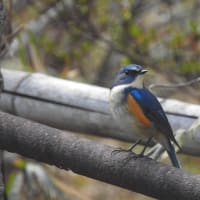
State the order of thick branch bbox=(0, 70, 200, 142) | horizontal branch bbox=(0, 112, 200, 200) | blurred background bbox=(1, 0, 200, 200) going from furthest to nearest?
blurred background bbox=(1, 0, 200, 200) → thick branch bbox=(0, 70, 200, 142) → horizontal branch bbox=(0, 112, 200, 200)

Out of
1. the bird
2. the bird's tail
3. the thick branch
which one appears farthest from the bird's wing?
the thick branch

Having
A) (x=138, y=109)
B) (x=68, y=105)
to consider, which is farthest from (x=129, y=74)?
(x=68, y=105)

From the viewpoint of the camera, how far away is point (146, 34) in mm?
6805

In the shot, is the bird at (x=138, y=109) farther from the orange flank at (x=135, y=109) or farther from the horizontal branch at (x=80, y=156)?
the horizontal branch at (x=80, y=156)

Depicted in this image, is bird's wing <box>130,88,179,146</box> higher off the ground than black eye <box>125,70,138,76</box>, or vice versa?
black eye <box>125,70,138,76</box>

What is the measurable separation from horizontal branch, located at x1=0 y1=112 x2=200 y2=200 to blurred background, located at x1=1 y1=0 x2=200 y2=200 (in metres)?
2.49

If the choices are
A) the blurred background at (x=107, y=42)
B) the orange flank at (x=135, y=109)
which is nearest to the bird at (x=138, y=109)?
the orange flank at (x=135, y=109)

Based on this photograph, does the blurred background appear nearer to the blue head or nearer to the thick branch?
the thick branch

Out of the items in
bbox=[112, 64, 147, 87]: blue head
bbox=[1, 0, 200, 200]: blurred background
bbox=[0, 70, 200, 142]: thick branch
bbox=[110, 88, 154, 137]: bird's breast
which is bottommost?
bbox=[1, 0, 200, 200]: blurred background

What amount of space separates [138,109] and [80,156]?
0.71 meters

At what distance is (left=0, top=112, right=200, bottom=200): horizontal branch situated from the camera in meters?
3.04

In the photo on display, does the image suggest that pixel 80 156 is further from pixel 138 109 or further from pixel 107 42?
pixel 107 42


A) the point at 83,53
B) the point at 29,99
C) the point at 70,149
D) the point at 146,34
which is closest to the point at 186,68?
the point at 146,34

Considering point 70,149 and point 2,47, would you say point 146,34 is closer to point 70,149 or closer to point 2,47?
point 2,47
